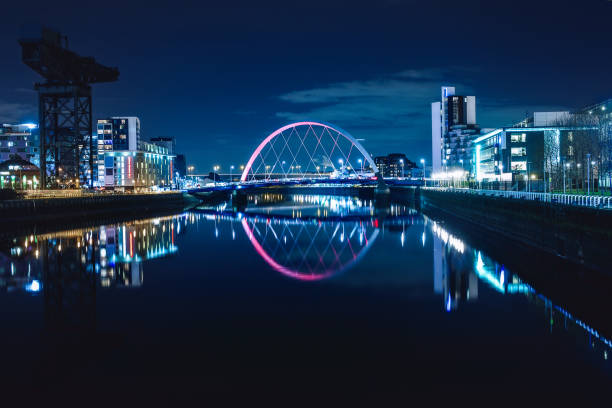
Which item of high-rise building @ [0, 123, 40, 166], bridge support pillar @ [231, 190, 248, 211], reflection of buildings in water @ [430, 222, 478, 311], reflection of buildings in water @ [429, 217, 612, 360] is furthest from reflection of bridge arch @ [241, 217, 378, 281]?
high-rise building @ [0, 123, 40, 166]

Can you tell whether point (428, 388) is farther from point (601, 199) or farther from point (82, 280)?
point (82, 280)

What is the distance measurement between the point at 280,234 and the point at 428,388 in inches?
1182

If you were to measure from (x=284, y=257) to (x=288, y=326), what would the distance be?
1356 cm

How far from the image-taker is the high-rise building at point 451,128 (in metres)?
113

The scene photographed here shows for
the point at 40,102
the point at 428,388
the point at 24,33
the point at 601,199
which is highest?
the point at 24,33

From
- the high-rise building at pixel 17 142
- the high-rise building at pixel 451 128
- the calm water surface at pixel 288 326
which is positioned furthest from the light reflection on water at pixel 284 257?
the high-rise building at pixel 451 128

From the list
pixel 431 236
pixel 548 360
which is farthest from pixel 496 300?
pixel 431 236

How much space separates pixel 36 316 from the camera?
14367mm

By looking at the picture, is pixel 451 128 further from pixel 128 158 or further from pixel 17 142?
pixel 17 142

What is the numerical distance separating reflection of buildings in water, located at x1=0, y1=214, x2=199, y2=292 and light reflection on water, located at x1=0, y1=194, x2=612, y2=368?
0.04m

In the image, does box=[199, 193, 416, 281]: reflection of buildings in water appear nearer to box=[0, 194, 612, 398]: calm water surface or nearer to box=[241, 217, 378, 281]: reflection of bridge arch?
box=[241, 217, 378, 281]: reflection of bridge arch

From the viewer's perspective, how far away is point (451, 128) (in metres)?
118

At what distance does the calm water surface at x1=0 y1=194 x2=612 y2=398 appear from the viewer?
381 inches

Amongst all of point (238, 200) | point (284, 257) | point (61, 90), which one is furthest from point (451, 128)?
point (284, 257)
